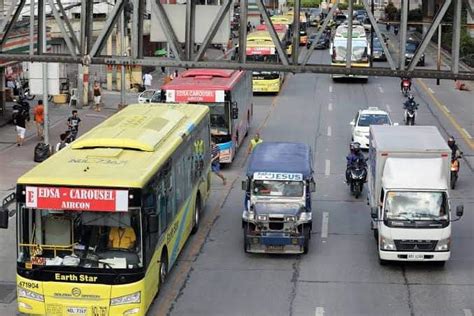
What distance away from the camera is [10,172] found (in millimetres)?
30344

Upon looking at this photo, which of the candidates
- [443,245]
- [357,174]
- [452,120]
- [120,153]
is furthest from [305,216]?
[452,120]

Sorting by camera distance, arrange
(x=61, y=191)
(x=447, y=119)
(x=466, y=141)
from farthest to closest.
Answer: (x=447, y=119) < (x=466, y=141) < (x=61, y=191)

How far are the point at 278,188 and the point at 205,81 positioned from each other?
10.8 metres

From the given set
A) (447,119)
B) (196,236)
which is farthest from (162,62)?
(447,119)

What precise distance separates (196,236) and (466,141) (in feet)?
56.7

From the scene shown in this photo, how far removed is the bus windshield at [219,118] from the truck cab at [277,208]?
8.82 metres

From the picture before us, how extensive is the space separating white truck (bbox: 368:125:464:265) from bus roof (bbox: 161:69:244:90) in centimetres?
996

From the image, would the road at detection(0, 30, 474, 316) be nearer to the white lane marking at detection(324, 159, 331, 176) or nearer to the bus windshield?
the white lane marking at detection(324, 159, 331, 176)

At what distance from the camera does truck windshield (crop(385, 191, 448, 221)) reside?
20250mm

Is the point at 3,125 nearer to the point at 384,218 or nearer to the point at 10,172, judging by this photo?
the point at 10,172

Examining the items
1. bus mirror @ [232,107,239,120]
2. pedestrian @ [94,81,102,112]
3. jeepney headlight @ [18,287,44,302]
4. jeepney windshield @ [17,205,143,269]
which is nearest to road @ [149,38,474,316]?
bus mirror @ [232,107,239,120]

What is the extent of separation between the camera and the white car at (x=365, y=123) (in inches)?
1355

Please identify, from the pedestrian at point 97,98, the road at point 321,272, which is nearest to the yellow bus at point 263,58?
the pedestrian at point 97,98

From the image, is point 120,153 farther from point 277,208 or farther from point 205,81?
point 205,81
